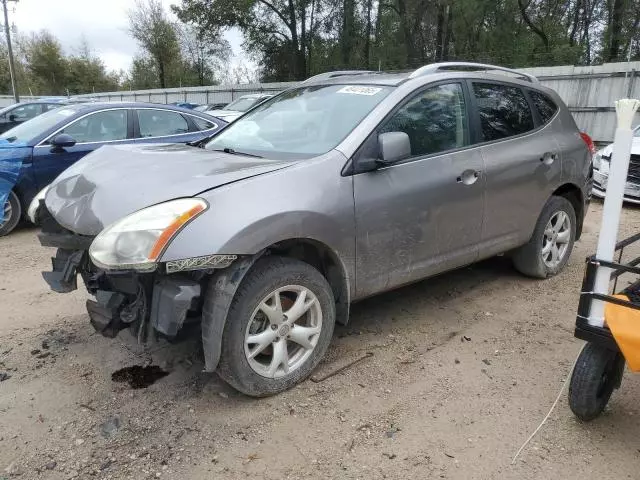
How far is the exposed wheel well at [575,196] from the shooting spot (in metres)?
4.70

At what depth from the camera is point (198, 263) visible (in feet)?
8.17

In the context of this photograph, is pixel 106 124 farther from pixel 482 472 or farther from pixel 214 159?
pixel 482 472

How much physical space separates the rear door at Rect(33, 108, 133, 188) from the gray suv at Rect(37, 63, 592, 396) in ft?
11.3

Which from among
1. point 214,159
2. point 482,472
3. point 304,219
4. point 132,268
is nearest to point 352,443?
point 482,472

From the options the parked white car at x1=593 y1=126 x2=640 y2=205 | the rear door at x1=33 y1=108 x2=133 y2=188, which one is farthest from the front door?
the parked white car at x1=593 y1=126 x2=640 y2=205

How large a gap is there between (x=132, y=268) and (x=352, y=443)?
134cm

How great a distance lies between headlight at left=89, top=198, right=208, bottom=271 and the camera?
2.46 m

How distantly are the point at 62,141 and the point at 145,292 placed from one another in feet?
15.7

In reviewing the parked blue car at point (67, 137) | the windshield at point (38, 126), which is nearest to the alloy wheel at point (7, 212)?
the parked blue car at point (67, 137)

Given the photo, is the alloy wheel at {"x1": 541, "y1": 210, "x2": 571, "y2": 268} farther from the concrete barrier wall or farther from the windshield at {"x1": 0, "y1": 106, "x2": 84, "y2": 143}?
the concrete barrier wall

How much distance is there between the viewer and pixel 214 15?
34531 millimetres

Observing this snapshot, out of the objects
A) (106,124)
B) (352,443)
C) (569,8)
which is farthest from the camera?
(569,8)

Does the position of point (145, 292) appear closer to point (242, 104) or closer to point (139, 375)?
point (139, 375)

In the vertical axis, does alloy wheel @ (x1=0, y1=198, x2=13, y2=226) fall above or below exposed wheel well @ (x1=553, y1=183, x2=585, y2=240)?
below
